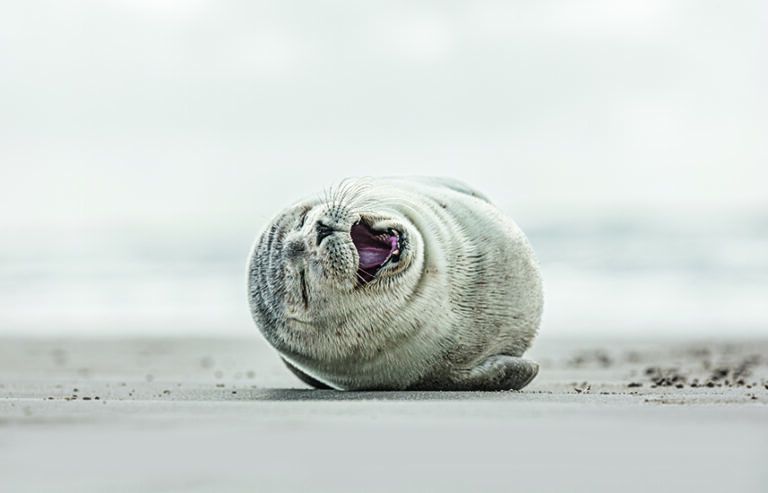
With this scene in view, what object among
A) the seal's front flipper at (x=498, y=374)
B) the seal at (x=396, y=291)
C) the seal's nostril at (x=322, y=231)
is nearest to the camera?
the seal's nostril at (x=322, y=231)

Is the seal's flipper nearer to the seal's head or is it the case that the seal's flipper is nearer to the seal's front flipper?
the seal's head

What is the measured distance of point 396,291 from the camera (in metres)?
7.78

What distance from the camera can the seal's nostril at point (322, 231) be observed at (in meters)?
7.52

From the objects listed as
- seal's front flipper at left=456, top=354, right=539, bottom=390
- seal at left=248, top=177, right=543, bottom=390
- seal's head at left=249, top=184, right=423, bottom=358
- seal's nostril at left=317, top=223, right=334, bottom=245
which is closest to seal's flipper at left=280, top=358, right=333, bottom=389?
seal at left=248, top=177, right=543, bottom=390

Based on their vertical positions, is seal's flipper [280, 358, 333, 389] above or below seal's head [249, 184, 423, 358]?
Answer: below

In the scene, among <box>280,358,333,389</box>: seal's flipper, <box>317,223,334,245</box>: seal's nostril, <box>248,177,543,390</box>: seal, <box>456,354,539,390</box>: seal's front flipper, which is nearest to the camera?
<box>317,223,334,245</box>: seal's nostril

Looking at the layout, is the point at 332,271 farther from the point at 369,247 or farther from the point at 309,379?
the point at 309,379

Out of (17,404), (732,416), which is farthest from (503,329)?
(17,404)

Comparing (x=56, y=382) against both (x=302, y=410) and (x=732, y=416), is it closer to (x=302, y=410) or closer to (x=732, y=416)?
(x=302, y=410)

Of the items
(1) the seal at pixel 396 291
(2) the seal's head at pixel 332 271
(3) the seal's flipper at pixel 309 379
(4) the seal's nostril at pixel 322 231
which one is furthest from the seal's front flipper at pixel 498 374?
(4) the seal's nostril at pixel 322 231

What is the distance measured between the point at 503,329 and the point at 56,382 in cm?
346

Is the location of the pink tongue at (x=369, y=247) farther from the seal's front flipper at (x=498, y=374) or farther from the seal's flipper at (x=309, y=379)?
the seal's flipper at (x=309, y=379)

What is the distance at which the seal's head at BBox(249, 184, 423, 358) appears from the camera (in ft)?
24.7

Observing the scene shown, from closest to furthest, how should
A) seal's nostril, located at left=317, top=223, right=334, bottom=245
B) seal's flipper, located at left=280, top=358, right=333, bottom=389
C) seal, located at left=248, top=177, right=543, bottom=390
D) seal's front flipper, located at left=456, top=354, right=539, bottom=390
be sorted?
seal's nostril, located at left=317, top=223, right=334, bottom=245
seal, located at left=248, top=177, right=543, bottom=390
seal's front flipper, located at left=456, top=354, right=539, bottom=390
seal's flipper, located at left=280, top=358, right=333, bottom=389
